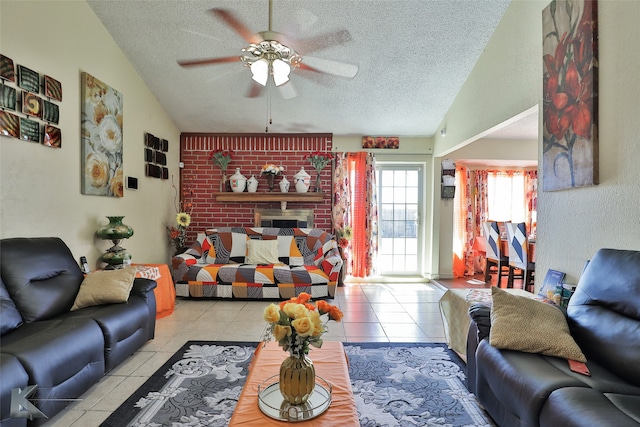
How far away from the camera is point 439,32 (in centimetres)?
340

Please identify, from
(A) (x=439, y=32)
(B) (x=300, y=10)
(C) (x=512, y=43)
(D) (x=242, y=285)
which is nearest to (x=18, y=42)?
(B) (x=300, y=10)

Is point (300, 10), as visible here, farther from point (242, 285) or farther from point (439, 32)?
point (242, 285)

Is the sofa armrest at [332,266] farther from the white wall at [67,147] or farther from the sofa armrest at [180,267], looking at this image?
the white wall at [67,147]

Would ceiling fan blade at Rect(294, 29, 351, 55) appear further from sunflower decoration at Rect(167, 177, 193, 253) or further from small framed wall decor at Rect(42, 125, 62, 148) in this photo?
sunflower decoration at Rect(167, 177, 193, 253)

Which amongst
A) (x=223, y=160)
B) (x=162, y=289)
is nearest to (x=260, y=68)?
(x=162, y=289)

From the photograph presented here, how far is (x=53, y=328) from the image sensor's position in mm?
1964

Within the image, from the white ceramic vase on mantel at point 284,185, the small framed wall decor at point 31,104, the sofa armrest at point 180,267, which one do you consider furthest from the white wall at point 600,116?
the small framed wall decor at point 31,104

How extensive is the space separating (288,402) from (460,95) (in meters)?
4.15

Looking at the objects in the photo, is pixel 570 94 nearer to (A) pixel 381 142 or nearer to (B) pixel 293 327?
(B) pixel 293 327

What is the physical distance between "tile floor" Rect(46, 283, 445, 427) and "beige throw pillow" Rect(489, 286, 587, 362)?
4.37 feet

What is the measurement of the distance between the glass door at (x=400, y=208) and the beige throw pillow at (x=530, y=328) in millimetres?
3710

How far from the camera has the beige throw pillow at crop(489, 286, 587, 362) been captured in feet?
5.47

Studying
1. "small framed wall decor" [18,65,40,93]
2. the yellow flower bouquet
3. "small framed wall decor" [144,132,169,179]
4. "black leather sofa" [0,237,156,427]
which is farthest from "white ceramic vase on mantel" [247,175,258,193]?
the yellow flower bouquet

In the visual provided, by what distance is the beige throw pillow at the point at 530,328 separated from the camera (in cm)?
167
